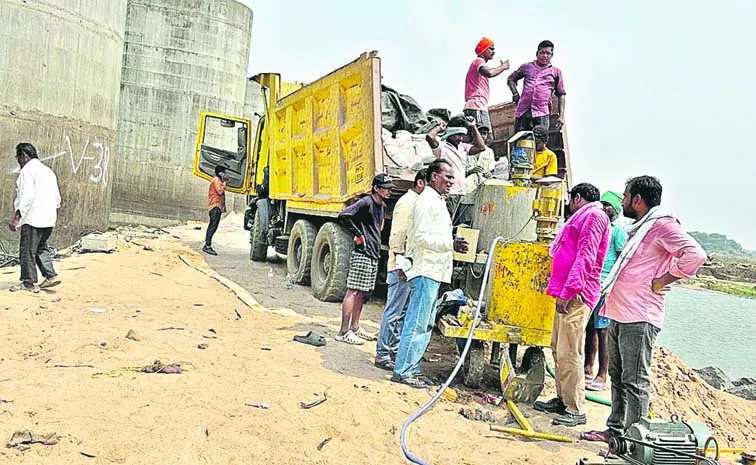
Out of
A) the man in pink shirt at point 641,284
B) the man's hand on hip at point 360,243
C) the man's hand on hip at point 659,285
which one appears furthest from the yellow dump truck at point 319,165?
the man's hand on hip at point 659,285

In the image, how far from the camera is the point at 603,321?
20.0ft

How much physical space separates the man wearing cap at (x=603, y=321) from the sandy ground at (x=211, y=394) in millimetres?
741

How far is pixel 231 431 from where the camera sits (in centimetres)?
400

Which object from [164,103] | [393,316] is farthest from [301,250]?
[164,103]

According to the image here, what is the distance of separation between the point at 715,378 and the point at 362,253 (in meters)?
5.90

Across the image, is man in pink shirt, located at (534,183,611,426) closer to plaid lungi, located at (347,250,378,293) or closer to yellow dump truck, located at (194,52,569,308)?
yellow dump truck, located at (194,52,569,308)

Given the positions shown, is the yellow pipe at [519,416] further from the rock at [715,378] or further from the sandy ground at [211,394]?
the rock at [715,378]

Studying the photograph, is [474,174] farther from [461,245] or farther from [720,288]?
[720,288]

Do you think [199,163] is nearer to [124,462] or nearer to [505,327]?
[505,327]

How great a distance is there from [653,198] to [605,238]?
0.61 metres

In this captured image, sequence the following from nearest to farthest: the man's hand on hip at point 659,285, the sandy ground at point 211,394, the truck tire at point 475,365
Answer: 1. the sandy ground at point 211,394
2. the man's hand on hip at point 659,285
3. the truck tire at point 475,365

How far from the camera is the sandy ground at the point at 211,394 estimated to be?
3.79 meters

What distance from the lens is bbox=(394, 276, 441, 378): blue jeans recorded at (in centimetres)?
527

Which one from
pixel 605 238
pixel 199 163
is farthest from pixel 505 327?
pixel 199 163
